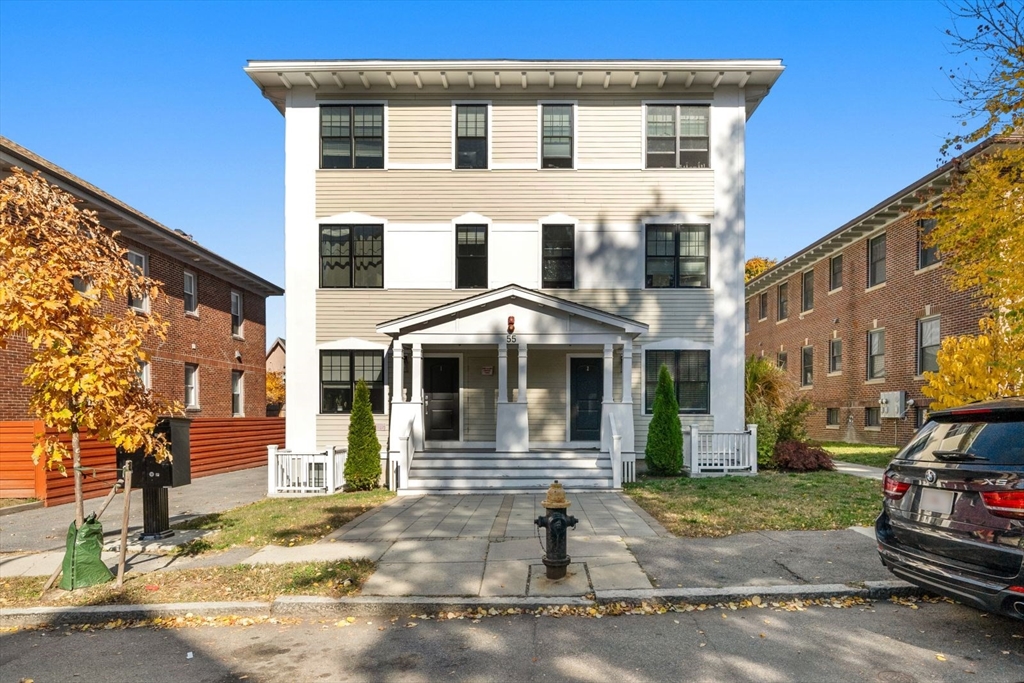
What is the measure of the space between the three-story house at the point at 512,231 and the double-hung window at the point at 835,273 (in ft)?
40.8

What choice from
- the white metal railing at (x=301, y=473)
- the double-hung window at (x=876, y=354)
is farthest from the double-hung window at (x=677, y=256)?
the double-hung window at (x=876, y=354)

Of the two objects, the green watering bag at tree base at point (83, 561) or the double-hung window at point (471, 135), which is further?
the double-hung window at point (471, 135)

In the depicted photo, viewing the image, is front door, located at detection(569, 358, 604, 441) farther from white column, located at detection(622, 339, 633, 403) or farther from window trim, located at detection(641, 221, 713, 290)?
window trim, located at detection(641, 221, 713, 290)

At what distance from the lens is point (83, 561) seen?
701 cm

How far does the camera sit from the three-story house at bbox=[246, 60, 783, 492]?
53.0ft

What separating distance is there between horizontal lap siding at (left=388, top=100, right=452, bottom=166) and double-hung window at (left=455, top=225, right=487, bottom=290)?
76.4 inches

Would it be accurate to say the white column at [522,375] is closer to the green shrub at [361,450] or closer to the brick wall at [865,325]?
the green shrub at [361,450]

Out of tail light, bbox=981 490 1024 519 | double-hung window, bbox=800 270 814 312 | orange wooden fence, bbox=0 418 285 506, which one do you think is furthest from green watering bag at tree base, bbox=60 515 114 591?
double-hung window, bbox=800 270 814 312

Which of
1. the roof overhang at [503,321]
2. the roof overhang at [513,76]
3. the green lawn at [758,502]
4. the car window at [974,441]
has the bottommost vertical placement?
the green lawn at [758,502]

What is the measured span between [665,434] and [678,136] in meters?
7.71

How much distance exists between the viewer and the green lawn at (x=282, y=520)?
29.6 feet

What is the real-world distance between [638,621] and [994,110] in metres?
9.44

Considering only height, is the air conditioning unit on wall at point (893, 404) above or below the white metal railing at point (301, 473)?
above

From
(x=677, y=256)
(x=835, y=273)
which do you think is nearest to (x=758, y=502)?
(x=677, y=256)
